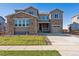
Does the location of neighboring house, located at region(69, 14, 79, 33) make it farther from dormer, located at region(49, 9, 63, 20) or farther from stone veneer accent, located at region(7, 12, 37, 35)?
stone veneer accent, located at region(7, 12, 37, 35)

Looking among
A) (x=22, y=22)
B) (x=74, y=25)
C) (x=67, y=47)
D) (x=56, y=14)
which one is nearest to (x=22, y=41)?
(x=67, y=47)

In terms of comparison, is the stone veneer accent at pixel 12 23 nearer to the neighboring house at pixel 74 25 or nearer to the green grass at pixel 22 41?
the green grass at pixel 22 41

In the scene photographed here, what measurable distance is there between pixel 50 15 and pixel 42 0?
A: 68.6 feet

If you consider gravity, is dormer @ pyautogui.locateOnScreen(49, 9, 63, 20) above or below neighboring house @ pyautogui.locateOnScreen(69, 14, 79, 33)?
above

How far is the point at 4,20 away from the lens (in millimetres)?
22844

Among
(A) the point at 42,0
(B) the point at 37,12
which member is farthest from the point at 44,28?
(A) the point at 42,0

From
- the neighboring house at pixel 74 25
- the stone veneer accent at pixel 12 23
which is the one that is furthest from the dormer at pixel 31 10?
the neighboring house at pixel 74 25

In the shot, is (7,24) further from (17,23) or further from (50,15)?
(50,15)

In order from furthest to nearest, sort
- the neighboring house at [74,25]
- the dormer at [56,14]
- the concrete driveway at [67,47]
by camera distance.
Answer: the neighboring house at [74,25] < the dormer at [56,14] < the concrete driveway at [67,47]

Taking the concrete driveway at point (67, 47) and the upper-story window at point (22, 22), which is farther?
the upper-story window at point (22, 22)

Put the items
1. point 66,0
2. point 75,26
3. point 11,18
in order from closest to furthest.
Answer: point 66,0 → point 11,18 → point 75,26

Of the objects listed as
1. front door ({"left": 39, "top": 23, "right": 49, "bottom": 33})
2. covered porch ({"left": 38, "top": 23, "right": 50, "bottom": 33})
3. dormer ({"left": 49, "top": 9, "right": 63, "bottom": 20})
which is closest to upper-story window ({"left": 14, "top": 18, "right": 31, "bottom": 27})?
covered porch ({"left": 38, "top": 23, "right": 50, "bottom": 33})

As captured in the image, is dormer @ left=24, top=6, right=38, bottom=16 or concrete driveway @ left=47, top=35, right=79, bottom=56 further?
dormer @ left=24, top=6, right=38, bottom=16

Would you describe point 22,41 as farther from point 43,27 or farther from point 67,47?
point 43,27
